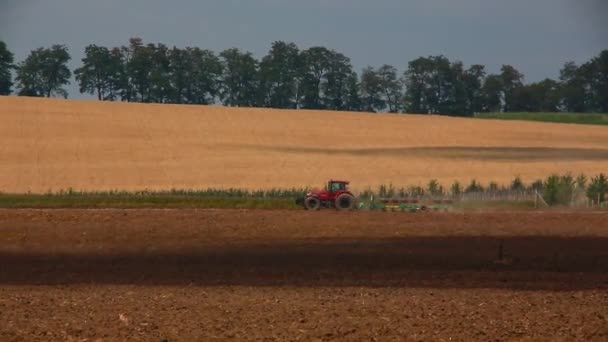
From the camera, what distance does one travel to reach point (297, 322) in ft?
49.7

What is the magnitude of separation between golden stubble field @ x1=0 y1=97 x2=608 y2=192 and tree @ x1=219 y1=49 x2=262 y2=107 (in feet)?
81.5

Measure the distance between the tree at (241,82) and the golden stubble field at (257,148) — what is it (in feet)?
81.5

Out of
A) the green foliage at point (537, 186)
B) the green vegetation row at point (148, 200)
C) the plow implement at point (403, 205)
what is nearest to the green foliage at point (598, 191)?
the green foliage at point (537, 186)

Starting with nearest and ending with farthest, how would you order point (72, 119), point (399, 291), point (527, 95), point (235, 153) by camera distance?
1. point (399, 291)
2. point (235, 153)
3. point (72, 119)
4. point (527, 95)

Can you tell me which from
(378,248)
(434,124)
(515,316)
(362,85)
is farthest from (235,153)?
(362,85)

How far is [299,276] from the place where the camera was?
69.9 feet

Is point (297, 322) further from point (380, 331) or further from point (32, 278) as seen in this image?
point (32, 278)

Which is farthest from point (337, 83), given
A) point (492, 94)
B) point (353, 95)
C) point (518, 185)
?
point (518, 185)

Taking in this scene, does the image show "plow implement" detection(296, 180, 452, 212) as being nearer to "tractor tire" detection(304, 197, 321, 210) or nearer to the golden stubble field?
"tractor tire" detection(304, 197, 321, 210)

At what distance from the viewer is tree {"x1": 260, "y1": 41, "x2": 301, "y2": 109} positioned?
4513 inches

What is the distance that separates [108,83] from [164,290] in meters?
96.7

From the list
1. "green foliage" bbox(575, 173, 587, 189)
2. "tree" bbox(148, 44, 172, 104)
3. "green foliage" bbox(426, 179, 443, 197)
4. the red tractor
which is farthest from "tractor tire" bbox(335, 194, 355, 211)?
"tree" bbox(148, 44, 172, 104)

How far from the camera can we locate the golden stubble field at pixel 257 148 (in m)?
56.0

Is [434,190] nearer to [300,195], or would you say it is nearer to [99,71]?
[300,195]
